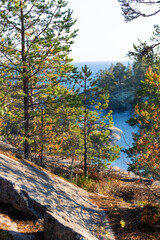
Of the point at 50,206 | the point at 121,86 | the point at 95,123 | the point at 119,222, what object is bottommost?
the point at 119,222

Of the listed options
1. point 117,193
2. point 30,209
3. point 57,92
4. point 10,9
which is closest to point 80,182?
point 117,193

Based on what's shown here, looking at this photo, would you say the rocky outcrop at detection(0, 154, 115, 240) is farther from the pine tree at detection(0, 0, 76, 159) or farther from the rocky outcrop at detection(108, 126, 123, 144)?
the rocky outcrop at detection(108, 126, 123, 144)

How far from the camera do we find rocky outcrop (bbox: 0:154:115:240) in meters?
3.56

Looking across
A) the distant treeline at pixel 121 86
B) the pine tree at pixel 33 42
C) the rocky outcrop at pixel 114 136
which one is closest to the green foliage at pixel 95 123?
the pine tree at pixel 33 42

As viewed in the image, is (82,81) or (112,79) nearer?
(82,81)

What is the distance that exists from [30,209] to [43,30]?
6544mm

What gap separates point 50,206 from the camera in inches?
175

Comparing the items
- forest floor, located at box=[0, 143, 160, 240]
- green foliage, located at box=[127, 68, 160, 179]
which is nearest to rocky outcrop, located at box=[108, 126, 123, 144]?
green foliage, located at box=[127, 68, 160, 179]

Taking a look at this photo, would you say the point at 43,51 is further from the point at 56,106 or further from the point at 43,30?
the point at 56,106

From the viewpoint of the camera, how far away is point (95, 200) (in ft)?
22.9

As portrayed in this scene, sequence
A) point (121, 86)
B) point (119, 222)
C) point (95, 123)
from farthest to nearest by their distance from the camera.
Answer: point (121, 86), point (95, 123), point (119, 222)

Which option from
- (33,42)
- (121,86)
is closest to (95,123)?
(33,42)

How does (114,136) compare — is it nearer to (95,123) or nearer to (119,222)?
(95,123)

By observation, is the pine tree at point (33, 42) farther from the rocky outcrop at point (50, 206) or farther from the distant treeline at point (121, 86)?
the distant treeline at point (121, 86)
